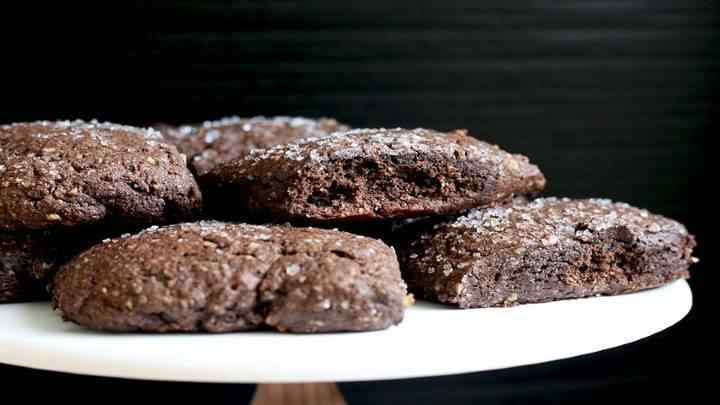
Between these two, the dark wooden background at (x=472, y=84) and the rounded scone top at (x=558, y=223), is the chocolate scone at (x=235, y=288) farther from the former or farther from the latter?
the dark wooden background at (x=472, y=84)

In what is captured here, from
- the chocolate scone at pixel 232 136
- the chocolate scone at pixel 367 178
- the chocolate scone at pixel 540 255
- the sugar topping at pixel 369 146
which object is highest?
the sugar topping at pixel 369 146

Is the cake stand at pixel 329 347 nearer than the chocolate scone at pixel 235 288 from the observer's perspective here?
Yes

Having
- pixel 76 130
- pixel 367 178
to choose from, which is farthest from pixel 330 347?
pixel 76 130

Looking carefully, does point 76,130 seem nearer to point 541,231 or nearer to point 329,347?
point 329,347

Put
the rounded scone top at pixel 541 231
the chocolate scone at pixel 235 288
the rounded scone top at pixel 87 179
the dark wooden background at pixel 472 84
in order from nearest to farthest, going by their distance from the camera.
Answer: the chocolate scone at pixel 235 288
the rounded scone top at pixel 87 179
the rounded scone top at pixel 541 231
the dark wooden background at pixel 472 84

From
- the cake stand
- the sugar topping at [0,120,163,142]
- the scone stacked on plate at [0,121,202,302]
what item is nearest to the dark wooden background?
the sugar topping at [0,120,163,142]

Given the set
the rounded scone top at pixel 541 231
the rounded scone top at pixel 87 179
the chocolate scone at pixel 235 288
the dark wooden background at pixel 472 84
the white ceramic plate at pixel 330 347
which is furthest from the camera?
the dark wooden background at pixel 472 84

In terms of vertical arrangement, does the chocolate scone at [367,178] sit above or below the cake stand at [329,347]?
Result: above

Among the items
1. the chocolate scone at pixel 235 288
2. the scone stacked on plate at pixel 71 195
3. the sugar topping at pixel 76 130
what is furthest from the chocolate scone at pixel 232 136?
the chocolate scone at pixel 235 288
